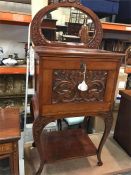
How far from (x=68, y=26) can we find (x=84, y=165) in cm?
116

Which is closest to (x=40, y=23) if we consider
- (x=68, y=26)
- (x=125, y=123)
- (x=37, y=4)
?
(x=37, y=4)

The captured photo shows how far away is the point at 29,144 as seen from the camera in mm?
1598

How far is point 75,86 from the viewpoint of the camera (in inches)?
40.3

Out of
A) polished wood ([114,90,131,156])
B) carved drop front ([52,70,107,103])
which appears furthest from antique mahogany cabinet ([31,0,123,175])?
polished wood ([114,90,131,156])

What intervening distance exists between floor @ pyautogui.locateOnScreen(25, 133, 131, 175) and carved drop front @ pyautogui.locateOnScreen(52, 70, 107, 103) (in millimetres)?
604

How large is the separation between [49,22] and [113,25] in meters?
0.67

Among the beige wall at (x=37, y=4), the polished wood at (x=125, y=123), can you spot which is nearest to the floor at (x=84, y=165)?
the polished wood at (x=125, y=123)

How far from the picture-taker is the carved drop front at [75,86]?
985mm

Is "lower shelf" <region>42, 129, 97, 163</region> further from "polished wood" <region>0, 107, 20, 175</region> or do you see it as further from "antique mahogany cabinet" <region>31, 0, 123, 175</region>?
"polished wood" <region>0, 107, 20, 175</region>

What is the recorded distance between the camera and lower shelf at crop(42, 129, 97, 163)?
4.09ft

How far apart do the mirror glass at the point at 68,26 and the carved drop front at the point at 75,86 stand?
379 mm

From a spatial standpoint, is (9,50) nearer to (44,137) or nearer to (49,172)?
(44,137)

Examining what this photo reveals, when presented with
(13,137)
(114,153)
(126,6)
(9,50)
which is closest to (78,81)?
(13,137)

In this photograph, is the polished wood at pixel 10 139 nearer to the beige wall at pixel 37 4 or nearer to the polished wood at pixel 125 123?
the beige wall at pixel 37 4
